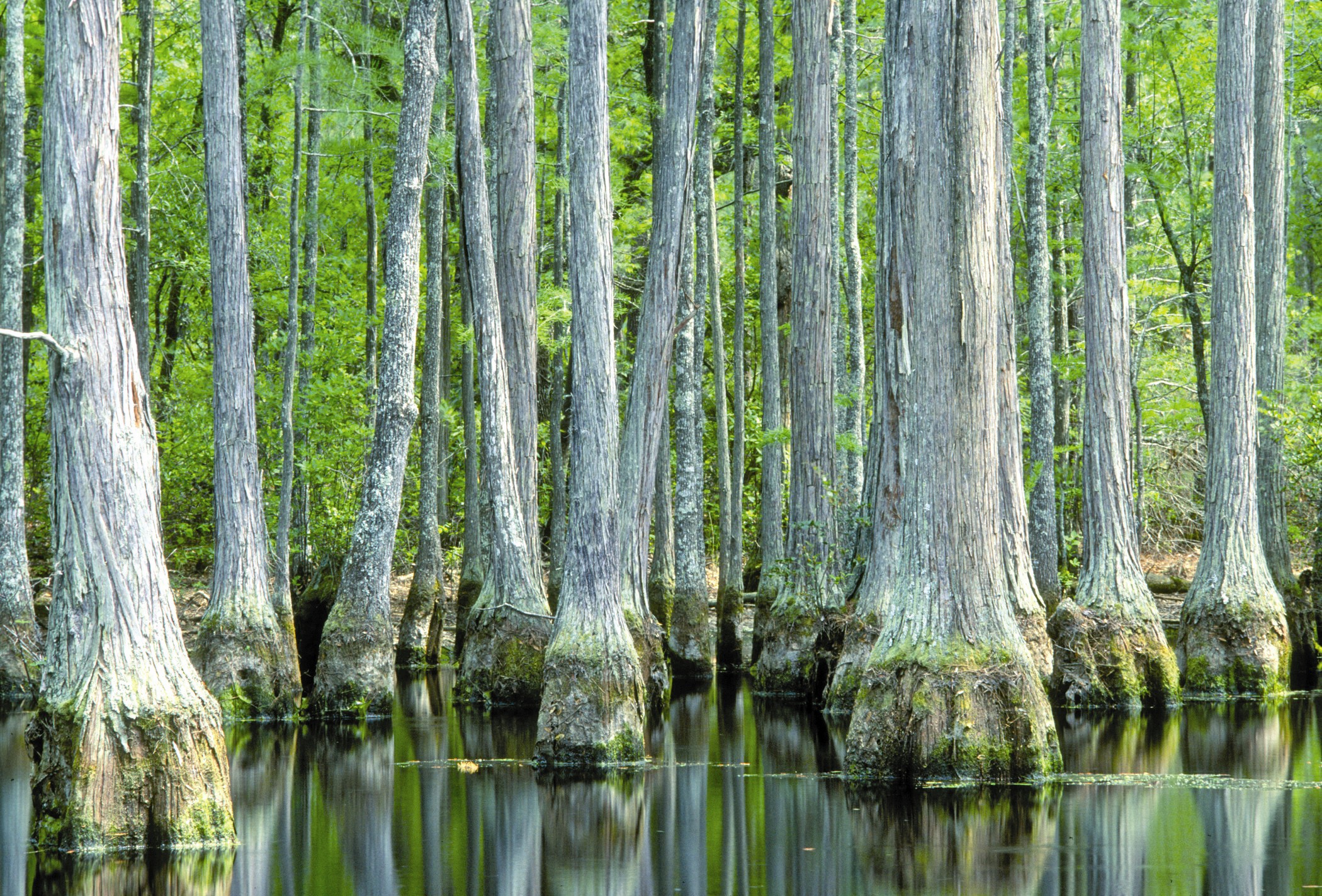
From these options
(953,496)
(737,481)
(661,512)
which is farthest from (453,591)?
(953,496)

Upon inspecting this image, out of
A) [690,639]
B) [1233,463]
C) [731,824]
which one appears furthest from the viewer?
[690,639]

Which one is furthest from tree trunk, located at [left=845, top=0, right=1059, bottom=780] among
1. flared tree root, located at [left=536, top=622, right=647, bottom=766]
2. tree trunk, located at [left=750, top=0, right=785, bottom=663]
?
tree trunk, located at [left=750, top=0, right=785, bottom=663]

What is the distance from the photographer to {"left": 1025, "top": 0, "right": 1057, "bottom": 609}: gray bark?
16.4 meters

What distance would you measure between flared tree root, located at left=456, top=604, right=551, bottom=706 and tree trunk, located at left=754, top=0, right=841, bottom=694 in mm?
3001

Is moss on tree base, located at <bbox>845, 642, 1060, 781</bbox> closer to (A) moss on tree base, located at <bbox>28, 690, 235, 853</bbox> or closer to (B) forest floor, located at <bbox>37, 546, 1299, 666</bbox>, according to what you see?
(A) moss on tree base, located at <bbox>28, 690, 235, 853</bbox>

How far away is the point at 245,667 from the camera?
1355cm

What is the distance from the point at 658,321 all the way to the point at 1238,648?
302 inches

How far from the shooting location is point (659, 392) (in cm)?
1482

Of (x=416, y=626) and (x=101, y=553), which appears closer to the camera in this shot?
(x=101, y=553)

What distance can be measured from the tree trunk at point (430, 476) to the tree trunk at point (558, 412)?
180 centimetres

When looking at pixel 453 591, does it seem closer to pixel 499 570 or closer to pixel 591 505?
pixel 499 570

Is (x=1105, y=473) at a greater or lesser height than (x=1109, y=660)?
greater

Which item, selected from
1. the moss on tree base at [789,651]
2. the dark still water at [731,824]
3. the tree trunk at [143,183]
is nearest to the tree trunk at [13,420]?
the tree trunk at [143,183]

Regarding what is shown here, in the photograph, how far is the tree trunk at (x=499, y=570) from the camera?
578 inches
